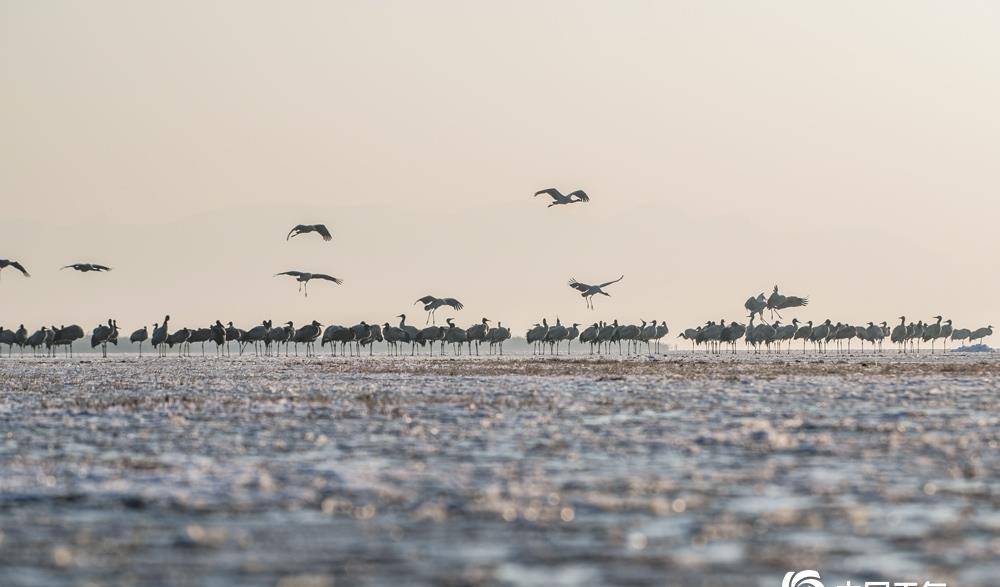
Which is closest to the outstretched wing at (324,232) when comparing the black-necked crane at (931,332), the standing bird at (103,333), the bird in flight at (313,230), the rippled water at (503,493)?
the bird in flight at (313,230)

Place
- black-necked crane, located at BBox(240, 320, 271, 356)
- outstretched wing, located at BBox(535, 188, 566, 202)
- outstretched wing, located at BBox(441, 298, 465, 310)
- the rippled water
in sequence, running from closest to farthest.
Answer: the rippled water
outstretched wing, located at BBox(535, 188, 566, 202)
outstretched wing, located at BBox(441, 298, 465, 310)
black-necked crane, located at BBox(240, 320, 271, 356)

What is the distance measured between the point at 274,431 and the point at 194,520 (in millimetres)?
9133

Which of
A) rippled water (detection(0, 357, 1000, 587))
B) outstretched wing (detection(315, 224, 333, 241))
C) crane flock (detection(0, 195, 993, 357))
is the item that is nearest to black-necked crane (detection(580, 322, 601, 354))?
crane flock (detection(0, 195, 993, 357))

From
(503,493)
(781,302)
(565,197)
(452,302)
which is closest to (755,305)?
(781,302)

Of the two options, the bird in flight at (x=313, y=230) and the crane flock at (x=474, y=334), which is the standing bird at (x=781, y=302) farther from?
the bird in flight at (x=313, y=230)

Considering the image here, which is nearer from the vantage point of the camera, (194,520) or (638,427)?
Result: (194,520)

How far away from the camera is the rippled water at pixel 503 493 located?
33.0 feet

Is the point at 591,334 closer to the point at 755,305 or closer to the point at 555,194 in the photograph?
the point at 755,305

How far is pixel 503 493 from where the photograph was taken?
44.5 ft

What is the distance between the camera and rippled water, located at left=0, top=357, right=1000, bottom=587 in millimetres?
10055

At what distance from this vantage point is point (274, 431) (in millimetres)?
21219

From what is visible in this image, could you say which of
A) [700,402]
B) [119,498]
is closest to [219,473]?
[119,498]

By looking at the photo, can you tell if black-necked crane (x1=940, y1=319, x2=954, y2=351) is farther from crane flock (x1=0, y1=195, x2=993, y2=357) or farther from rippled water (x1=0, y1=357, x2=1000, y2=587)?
rippled water (x1=0, y1=357, x2=1000, y2=587)

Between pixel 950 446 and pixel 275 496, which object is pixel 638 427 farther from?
pixel 275 496
